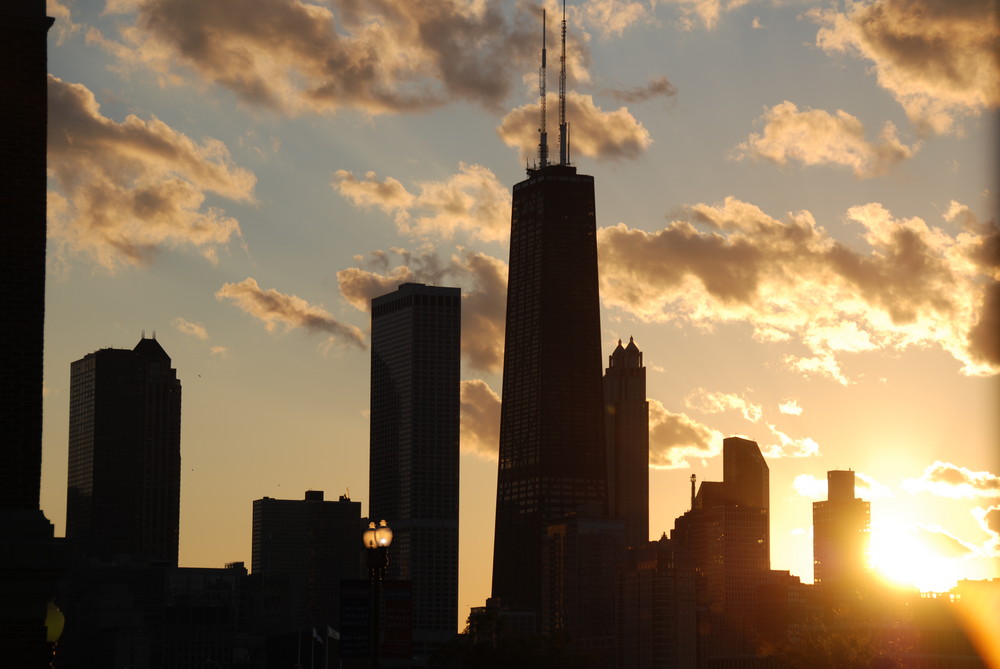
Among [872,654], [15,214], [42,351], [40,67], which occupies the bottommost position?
[872,654]

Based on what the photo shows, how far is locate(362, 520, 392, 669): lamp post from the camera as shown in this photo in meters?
40.3

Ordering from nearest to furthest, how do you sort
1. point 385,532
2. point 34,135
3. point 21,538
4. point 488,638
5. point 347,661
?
point 21,538 < point 34,135 < point 385,532 < point 347,661 < point 488,638

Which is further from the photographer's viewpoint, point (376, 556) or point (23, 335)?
point (376, 556)

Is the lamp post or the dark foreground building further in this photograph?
the lamp post

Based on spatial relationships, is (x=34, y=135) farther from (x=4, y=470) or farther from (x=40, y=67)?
(x=4, y=470)

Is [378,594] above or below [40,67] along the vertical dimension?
below

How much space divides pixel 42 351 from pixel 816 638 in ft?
347

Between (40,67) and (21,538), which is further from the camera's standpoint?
(40,67)

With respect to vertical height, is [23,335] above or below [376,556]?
above

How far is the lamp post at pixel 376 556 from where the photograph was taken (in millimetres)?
40312

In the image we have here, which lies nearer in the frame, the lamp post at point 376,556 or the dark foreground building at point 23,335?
the dark foreground building at point 23,335

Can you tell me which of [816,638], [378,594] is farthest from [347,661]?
[816,638]

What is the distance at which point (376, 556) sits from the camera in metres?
40.4

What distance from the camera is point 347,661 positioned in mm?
48625
